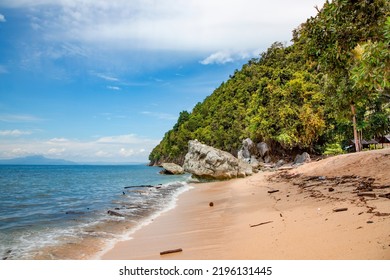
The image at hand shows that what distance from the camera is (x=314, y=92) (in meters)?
31.8

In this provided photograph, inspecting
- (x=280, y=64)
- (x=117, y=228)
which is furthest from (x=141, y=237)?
(x=280, y=64)

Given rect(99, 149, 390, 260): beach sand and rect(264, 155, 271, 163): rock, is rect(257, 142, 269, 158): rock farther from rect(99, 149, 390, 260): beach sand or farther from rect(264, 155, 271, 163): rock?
rect(99, 149, 390, 260): beach sand

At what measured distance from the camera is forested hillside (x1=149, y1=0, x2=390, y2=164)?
5742 millimetres

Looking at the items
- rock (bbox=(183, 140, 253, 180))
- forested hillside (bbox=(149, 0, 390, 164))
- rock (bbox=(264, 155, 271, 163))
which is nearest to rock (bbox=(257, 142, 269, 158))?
rock (bbox=(264, 155, 271, 163))

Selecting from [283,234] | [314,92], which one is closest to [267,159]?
[314,92]

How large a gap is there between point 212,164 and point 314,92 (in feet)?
53.7

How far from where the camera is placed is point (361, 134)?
1337 inches

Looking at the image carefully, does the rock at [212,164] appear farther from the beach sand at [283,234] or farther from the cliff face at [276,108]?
the beach sand at [283,234]

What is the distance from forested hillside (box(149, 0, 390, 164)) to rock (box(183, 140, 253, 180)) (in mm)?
7570

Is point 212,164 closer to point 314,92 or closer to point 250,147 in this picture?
point 250,147

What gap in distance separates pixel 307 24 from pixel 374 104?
89.7 ft

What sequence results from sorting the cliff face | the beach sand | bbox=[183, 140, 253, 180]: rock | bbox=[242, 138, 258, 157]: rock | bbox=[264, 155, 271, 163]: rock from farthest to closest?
bbox=[242, 138, 258, 157]: rock < bbox=[264, 155, 271, 163]: rock < the cliff face < bbox=[183, 140, 253, 180]: rock < the beach sand
